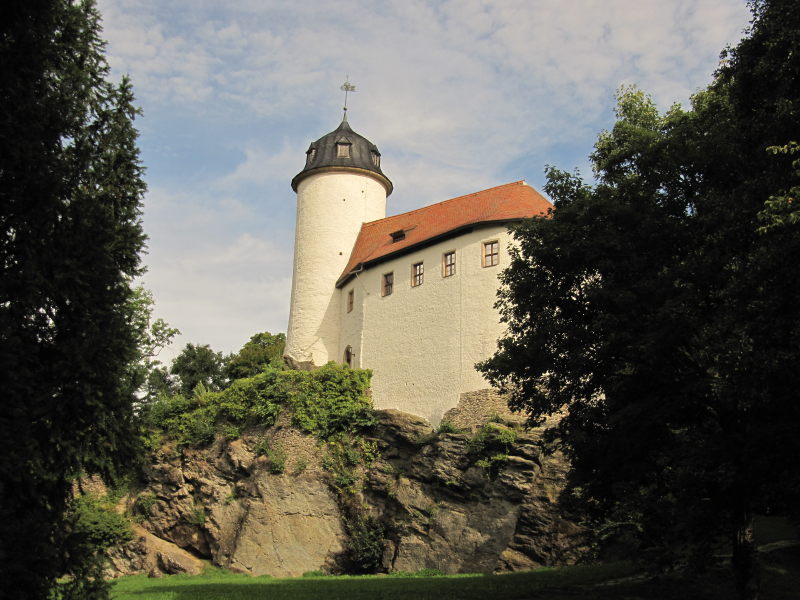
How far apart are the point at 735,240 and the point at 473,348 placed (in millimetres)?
18223

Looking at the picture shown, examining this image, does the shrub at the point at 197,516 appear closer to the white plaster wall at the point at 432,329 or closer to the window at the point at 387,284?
the white plaster wall at the point at 432,329

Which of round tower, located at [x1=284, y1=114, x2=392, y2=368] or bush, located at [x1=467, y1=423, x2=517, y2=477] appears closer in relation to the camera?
bush, located at [x1=467, y1=423, x2=517, y2=477]

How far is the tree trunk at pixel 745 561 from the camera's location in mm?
13945

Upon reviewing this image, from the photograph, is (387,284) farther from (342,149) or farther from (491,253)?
(342,149)

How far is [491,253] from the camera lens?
31484 millimetres

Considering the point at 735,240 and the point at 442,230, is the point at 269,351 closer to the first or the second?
the point at 442,230

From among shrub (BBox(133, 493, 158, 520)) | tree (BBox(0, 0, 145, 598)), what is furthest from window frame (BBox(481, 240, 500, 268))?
tree (BBox(0, 0, 145, 598))

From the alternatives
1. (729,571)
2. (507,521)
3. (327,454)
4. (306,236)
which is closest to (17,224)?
(729,571)

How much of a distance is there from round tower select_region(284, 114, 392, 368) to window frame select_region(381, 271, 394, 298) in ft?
13.0

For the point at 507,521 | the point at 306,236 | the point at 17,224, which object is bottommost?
the point at 507,521

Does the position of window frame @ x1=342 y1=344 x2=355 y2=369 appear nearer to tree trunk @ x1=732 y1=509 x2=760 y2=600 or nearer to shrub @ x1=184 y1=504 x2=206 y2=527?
shrub @ x1=184 y1=504 x2=206 y2=527

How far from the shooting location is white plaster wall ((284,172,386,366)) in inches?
1494

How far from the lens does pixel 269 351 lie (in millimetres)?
45594

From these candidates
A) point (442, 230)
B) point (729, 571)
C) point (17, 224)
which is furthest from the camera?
point (442, 230)
